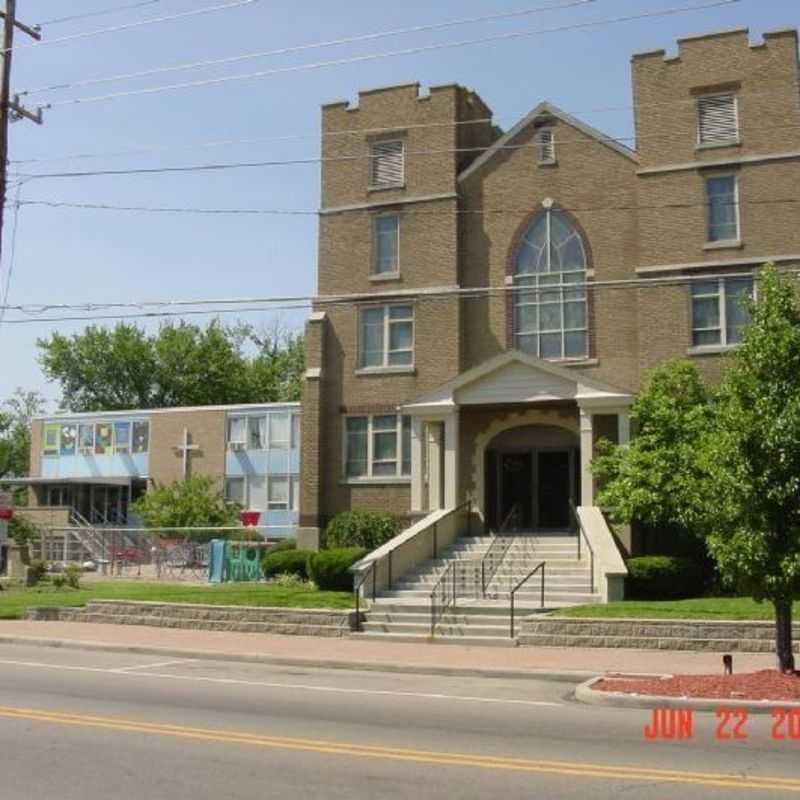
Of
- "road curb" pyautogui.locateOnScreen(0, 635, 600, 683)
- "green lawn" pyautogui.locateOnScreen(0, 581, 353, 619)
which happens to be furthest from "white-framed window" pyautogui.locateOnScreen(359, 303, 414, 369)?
"road curb" pyautogui.locateOnScreen(0, 635, 600, 683)

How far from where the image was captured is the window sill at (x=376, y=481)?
3091cm

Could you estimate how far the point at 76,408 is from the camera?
8025 centimetres

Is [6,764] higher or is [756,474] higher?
[756,474]

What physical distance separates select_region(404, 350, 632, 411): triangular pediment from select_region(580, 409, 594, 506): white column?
0.50 meters

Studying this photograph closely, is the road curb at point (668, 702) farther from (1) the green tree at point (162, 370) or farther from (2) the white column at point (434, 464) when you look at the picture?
(1) the green tree at point (162, 370)

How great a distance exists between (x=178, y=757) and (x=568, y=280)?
22966 millimetres

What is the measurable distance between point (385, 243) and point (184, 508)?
1830cm

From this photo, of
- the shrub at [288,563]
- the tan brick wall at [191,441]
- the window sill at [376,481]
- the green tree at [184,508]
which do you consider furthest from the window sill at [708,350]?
the tan brick wall at [191,441]

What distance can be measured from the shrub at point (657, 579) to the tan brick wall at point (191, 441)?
3138cm

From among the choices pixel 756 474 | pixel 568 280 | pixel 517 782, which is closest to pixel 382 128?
pixel 568 280

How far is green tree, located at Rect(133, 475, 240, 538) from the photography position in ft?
149

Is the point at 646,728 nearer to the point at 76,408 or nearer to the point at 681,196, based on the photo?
the point at 681,196

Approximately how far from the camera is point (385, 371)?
31.5 m

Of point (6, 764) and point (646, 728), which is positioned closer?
point (6, 764)
